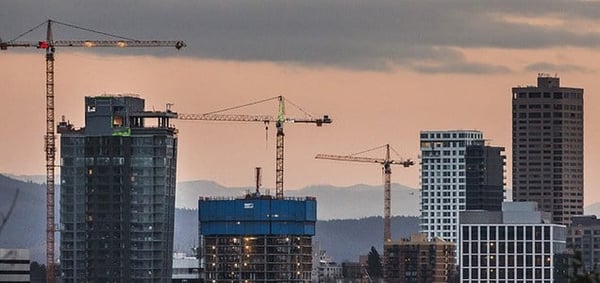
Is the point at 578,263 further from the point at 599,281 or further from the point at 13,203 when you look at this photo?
the point at 13,203

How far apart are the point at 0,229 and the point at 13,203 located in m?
1.39

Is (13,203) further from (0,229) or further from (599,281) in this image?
(599,281)

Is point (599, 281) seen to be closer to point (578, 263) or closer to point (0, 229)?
point (578, 263)

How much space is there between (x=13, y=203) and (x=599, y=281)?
1408cm

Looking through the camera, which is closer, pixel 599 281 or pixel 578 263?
pixel 578 263

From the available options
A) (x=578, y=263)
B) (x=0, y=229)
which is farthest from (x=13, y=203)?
(x=578, y=263)

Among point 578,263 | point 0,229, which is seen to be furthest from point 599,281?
point 0,229

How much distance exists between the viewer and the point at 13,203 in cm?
5038

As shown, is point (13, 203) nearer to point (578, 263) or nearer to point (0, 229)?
point (0, 229)

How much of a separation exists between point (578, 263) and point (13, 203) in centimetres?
1202

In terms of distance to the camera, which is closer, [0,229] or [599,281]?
[0,229]

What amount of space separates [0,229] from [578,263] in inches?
485

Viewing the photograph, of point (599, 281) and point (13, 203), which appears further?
point (599, 281)

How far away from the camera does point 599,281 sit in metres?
55.8
